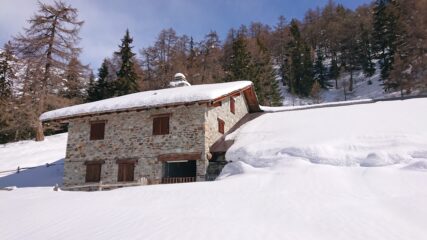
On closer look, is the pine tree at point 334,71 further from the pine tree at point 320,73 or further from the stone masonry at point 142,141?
the stone masonry at point 142,141

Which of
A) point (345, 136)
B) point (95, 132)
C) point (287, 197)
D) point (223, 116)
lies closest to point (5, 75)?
point (95, 132)

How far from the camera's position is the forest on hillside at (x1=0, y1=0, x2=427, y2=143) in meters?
31.7

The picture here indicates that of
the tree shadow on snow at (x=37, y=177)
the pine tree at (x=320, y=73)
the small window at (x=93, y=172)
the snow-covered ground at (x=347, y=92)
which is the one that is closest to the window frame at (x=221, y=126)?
the small window at (x=93, y=172)

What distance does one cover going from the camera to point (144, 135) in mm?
18719

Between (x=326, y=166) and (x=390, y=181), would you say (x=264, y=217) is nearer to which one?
(x=390, y=181)

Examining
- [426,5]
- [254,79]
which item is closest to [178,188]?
[254,79]

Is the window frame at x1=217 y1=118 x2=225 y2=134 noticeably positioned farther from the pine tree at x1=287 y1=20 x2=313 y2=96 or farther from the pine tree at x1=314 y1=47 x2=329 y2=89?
the pine tree at x1=314 y1=47 x2=329 y2=89

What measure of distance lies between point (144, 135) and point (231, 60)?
27.2 m

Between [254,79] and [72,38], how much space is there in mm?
18983

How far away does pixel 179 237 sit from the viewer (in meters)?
7.28

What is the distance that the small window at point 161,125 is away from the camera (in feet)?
60.3

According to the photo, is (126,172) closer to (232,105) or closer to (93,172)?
(93,172)

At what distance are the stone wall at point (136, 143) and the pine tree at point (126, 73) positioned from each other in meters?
20.7

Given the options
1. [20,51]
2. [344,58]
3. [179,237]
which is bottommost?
[179,237]
